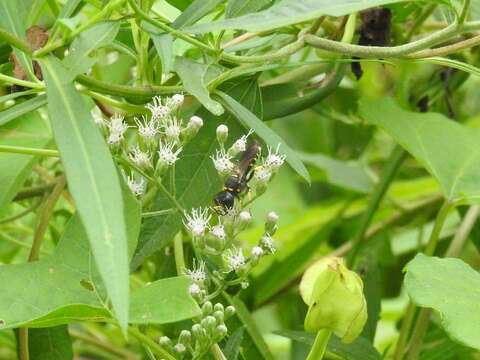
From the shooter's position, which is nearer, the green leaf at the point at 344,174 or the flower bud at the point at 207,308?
the flower bud at the point at 207,308

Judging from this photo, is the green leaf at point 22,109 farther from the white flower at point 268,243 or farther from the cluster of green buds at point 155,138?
the white flower at point 268,243

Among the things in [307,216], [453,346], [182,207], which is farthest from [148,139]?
[307,216]

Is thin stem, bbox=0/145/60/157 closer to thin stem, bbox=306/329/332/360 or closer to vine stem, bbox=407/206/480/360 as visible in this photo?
thin stem, bbox=306/329/332/360

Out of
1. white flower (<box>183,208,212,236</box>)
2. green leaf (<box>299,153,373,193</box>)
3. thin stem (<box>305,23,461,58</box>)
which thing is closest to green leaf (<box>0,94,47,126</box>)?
white flower (<box>183,208,212,236</box>)

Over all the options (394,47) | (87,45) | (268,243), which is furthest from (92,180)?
(394,47)

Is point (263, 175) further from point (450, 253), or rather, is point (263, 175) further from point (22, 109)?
point (450, 253)

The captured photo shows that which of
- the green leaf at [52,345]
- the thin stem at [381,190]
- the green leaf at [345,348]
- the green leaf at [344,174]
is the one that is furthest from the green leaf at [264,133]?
the green leaf at [344,174]

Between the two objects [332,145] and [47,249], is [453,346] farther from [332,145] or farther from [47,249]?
[332,145]
